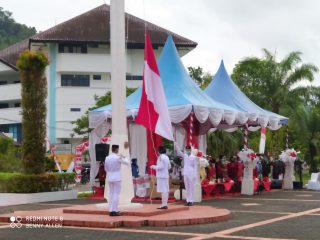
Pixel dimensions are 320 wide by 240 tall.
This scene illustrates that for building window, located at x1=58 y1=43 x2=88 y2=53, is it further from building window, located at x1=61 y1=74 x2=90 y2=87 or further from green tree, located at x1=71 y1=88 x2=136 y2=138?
green tree, located at x1=71 y1=88 x2=136 y2=138

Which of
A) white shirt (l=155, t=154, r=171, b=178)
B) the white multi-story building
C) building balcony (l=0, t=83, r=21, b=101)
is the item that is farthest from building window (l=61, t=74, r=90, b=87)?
white shirt (l=155, t=154, r=171, b=178)

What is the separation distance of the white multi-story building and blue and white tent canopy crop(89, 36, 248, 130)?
25291 mm

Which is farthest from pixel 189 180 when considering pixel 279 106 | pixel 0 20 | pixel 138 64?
pixel 0 20

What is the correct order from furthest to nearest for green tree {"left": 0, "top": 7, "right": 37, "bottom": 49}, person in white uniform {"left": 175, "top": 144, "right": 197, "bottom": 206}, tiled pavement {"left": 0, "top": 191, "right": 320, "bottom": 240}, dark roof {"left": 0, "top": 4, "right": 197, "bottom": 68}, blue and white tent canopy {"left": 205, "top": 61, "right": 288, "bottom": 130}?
green tree {"left": 0, "top": 7, "right": 37, "bottom": 49}, dark roof {"left": 0, "top": 4, "right": 197, "bottom": 68}, blue and white tent canopy {"left": 205, "top": 61, "right": 288, "bottom": 130}, person in white uniform {"left": 175, "top": 144, "right": 197, "bottom": 206}, tiled pavement {"left": 0, "top": 191, "right": 320, "bottom": 240}

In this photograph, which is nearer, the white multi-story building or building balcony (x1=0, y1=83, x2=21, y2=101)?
the white multi-story building

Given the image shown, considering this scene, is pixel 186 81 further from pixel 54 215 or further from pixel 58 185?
pixel 54 215

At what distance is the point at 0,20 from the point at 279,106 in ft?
224

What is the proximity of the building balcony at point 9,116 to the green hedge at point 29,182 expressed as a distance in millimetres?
31006

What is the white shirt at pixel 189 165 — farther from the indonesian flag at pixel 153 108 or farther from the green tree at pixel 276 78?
the green tree at pixel 276 78

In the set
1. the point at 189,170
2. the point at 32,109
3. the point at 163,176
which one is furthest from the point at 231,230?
the point at 32,109

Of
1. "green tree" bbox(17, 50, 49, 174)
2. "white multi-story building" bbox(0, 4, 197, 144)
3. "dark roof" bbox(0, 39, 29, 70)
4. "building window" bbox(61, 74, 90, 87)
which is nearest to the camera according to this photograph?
"green tree" bbox(17, 50, 49, 174)

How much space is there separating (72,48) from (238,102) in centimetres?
2681

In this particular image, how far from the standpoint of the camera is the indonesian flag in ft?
49.4

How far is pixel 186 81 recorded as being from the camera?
2102 cm
